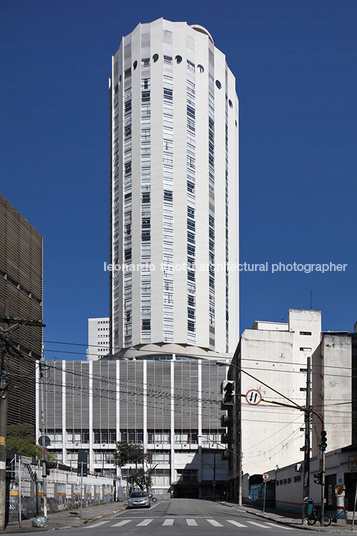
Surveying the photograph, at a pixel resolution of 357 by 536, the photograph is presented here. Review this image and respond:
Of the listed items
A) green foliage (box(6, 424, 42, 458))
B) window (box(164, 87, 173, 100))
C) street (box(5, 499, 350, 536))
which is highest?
window (box(164, 87, 173, 100))

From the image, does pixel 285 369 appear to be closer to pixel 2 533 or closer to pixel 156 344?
pixel 156 344

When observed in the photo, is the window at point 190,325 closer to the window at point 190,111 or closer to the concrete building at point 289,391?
the concrete building at point 289,391

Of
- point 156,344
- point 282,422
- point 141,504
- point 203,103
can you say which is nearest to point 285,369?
point 282,422

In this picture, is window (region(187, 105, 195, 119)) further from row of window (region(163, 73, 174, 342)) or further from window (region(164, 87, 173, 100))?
window (region(164, 87, 173, 100))

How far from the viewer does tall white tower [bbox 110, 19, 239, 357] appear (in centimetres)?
14762

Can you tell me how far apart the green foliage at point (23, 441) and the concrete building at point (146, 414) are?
3260cm

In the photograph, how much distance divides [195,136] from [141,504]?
117 metres

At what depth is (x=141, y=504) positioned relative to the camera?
52031 millimetres

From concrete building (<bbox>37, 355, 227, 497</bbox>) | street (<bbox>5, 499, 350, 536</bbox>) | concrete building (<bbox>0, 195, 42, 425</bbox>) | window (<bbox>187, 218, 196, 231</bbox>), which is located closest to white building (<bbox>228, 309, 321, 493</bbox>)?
concrete building (<bbox>37, 355, 227, 497</bbox>)

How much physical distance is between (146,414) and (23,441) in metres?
49.4

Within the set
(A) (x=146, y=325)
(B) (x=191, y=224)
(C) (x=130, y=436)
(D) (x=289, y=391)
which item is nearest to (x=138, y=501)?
(D) (x=289, y=391)

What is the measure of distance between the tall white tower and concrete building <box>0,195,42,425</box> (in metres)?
26.4

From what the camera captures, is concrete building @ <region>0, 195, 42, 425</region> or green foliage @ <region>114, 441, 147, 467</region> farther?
green foliage @ <region>114, 441, 147, 467</region>

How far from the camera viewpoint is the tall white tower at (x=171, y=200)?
484 feet
